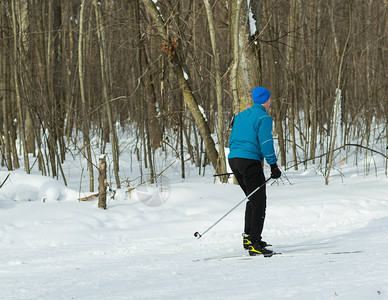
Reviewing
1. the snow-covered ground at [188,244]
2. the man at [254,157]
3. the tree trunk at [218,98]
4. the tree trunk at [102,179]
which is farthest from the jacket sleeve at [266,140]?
the tree trunk at [218,98]

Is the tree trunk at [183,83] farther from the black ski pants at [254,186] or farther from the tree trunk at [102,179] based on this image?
the black ski pants at [254,186]

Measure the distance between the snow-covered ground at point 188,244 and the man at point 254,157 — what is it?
26cm

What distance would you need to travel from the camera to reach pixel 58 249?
6074mm

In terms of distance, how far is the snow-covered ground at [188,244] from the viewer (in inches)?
162

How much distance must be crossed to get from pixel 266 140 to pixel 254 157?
0.24m

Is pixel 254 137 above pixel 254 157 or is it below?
above

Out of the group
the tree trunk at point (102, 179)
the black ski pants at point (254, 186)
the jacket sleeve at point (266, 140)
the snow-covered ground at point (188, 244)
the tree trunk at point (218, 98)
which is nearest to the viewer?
the snow-covered ground at point (188, 244)

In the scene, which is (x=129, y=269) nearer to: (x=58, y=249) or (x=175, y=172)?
(x=58, y=249)

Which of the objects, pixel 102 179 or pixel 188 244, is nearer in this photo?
pixel 188 244

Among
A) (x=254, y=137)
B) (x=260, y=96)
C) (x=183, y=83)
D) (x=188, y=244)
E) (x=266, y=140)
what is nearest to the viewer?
(x=266, y=140)

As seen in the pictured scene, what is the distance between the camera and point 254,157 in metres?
5.47

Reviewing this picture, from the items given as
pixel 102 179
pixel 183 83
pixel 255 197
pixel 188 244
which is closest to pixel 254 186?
pixel 255 197

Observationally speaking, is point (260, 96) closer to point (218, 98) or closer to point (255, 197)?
point (255, 197)

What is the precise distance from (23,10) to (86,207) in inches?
361
